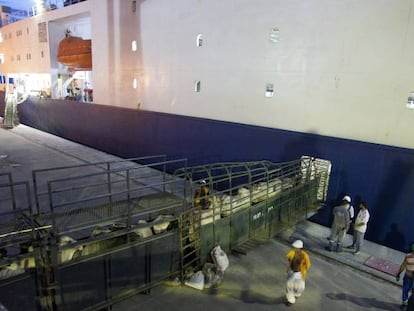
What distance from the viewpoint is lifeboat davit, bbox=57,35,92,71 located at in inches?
711

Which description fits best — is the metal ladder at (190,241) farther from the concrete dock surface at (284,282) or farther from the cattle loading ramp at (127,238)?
the concrete dock surface at (284,282)

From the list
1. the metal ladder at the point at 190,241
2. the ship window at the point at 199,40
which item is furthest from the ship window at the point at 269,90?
the metal ladder at the point at 190,241

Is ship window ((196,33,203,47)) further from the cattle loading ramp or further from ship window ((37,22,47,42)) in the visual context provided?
ship window ((37,22,47,42))

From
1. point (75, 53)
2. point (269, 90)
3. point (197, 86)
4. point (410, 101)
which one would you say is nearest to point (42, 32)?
point (75, 53)

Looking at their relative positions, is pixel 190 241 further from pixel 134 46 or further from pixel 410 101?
pixel 134 46

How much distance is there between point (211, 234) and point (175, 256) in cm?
80

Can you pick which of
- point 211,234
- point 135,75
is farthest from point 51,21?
point 211,234

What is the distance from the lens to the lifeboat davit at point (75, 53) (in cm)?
1805

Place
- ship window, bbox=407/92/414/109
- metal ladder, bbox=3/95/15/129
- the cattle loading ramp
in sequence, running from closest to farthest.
A: the cattle loading ramp < ship window, bbox=407/92/414/109 < metal ladder, bbox=3/95/15/129

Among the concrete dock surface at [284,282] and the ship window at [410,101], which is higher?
the ship window at [410,101]

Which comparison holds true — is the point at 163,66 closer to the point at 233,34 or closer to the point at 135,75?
the point at 135,75

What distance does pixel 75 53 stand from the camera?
59.7 feet

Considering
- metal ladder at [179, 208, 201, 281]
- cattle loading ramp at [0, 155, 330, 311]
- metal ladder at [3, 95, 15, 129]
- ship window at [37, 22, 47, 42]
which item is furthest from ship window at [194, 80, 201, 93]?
metal ladder at [3, 95, 15, 129]

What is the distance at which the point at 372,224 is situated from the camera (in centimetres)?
792
